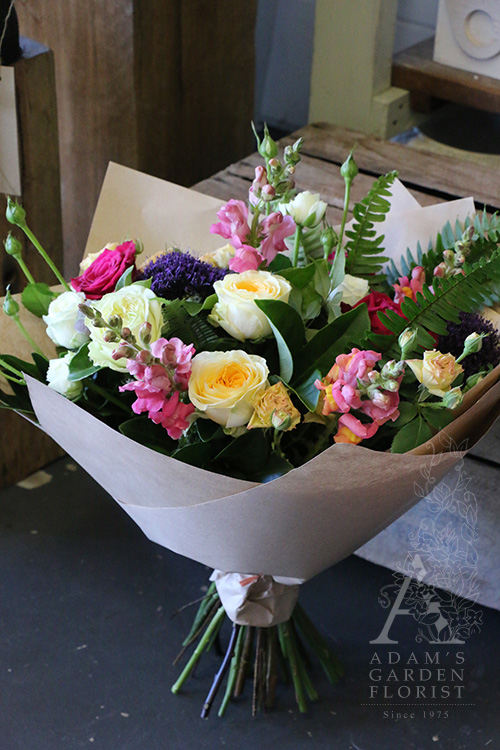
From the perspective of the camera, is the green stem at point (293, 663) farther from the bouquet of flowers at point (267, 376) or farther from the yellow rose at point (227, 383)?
the yellow rose at point (227, 383)

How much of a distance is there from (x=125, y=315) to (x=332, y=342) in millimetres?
183

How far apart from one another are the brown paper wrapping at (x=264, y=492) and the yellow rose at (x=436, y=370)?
5 centimetres

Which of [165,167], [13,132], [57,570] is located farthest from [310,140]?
[57,570]

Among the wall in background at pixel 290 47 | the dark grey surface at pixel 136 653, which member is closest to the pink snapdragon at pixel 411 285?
the dark grey surface at pixel 136 653

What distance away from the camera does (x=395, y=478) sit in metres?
0.66

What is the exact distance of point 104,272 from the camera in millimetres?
745

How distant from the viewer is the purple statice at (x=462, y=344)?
0.74 metres

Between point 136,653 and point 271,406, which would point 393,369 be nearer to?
Result: point 271,406

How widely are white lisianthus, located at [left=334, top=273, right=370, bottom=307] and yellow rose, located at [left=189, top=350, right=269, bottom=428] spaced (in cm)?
15

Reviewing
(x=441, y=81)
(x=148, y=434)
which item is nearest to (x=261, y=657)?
(x=148, y=434)

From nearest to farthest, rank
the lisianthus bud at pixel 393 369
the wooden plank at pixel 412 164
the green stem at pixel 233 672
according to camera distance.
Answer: the lisianthus bud at pixel 393 369 → the green stem at pixel 233 672 → the wooden plank at pixel 412 164

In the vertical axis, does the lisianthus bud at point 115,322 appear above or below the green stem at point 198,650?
above

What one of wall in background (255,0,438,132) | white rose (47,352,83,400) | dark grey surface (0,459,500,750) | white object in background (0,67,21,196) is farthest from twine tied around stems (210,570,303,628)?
wall in background (255,0,438,132)

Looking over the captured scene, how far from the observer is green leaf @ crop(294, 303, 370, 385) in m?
0.70
